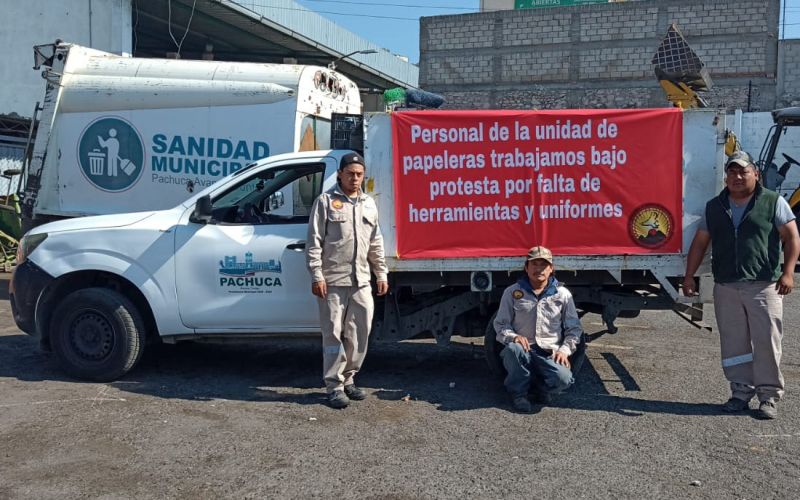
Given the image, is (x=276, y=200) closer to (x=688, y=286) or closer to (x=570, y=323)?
(x=570, y=323)

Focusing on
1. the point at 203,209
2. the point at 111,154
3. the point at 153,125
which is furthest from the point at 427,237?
the point at 111,154

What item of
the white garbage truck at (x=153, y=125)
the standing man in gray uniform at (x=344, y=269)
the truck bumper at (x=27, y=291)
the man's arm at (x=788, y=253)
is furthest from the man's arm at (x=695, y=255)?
the truck bumper at (x=27, y=291)

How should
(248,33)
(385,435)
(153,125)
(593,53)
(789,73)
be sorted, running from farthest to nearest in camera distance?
(593,53), (248,33), (789,73), (153,125), (385,435)

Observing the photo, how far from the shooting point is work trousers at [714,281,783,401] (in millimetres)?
5188

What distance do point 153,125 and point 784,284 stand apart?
7278mm

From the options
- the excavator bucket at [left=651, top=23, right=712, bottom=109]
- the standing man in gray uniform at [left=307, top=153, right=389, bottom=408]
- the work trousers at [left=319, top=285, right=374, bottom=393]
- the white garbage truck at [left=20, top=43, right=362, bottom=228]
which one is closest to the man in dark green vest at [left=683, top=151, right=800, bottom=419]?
the standing man in gray uniform at [left=307, top=153, right=389, bottom=408]

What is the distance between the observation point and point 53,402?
5547 millimetres

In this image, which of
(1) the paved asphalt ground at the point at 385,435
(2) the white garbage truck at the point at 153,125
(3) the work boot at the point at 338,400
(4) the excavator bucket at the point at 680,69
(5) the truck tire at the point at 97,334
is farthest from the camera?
(2) the white garbage truck at the point at 153,125

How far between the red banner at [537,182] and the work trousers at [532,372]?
819mm

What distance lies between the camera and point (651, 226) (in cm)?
566

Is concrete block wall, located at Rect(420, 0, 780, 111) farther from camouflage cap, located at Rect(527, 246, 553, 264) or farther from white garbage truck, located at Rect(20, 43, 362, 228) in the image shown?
camouflage cap, located at Rect(527, 246, 553, 264)

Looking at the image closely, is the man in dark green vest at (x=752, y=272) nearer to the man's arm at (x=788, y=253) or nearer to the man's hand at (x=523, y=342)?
the man's arm at (x=788, y=253)

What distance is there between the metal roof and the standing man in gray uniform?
1515 centimetres

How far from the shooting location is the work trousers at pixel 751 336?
5.19m
